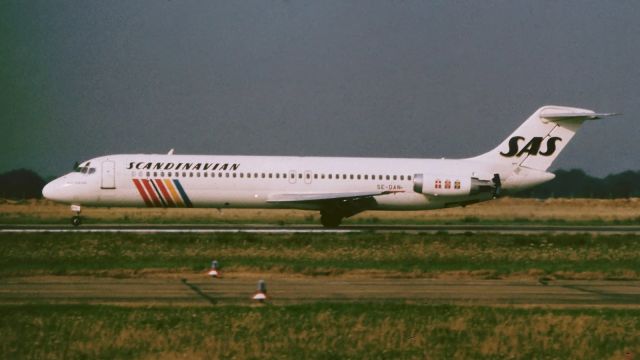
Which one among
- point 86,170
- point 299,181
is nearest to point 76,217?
point 86,170

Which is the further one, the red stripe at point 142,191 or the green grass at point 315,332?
A: the red stripe at point 142,191

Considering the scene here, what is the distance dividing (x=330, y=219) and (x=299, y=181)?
2401 millimetres

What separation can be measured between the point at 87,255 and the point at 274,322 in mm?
15118

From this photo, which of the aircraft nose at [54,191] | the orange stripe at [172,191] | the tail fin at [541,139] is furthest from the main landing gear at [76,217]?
the tail fin at [541,139]

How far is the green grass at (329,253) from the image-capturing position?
26.0 metres

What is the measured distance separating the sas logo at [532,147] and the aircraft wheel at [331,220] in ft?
29.0

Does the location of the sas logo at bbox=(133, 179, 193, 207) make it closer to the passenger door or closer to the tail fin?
the passenger door

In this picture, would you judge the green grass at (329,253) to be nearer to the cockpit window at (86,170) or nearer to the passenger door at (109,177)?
the passenger door at (109,177)

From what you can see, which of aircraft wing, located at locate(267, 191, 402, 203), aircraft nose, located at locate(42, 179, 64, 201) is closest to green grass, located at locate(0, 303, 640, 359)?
aircraft wing, located at locate(267, 191, 402, 203)

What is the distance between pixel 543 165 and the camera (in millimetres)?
45438

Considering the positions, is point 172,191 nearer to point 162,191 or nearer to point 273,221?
point 162,191

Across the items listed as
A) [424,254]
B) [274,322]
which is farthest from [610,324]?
[424,254]

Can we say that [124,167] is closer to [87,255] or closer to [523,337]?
[87,255]

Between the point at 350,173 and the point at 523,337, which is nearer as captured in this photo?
the point at 523,337
